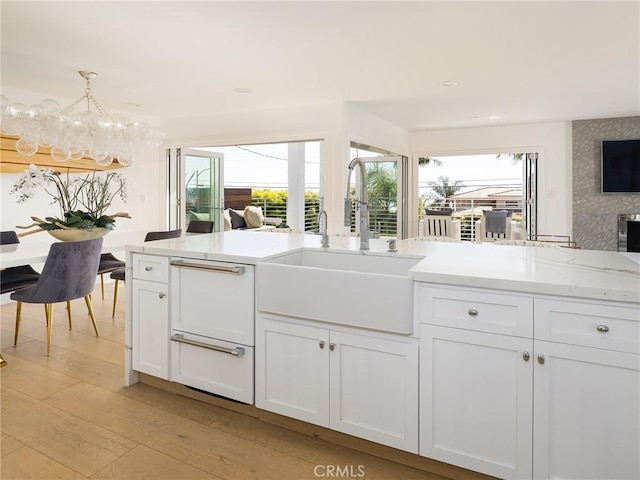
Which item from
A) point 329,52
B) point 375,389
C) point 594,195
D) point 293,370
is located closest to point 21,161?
point 329,52

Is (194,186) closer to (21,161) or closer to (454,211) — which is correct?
(21,161)

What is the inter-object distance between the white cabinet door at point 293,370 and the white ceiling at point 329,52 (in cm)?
195

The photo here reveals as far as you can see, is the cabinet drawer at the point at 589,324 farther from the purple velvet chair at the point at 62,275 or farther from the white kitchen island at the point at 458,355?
the purple velvet chair at the point at 62,275

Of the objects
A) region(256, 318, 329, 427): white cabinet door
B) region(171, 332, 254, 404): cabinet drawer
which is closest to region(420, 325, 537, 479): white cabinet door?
region(256, 318, 329, 427): white cabinet door

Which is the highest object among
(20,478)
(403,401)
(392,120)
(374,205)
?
(392,120)

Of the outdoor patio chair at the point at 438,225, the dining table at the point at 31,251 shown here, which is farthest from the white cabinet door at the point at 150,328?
the outdoor patio chair at the point at 438,225

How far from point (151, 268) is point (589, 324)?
6.91ft

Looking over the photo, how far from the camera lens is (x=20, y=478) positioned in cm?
171

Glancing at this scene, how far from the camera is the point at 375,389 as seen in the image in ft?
5.82

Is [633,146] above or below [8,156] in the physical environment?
above

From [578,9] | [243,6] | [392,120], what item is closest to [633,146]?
[392,120]

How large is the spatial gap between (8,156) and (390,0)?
13.7 feet

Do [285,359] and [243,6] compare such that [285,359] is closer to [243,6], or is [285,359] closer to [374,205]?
[243,6]

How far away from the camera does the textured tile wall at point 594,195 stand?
6.11 meters
